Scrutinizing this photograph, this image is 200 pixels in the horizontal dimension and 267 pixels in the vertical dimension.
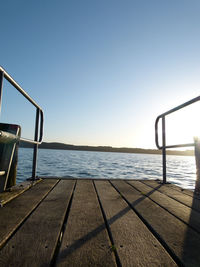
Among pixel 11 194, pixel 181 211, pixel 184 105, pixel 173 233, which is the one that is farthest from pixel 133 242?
pixel 184 105

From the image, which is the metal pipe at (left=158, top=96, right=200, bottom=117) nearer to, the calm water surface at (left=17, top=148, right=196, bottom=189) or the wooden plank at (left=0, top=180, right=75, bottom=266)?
the wooden plank at (left=0, top=180, right=75, bottom=266)

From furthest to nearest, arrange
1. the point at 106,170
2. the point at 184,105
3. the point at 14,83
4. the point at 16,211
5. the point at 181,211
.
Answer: the point at 106,170 < the point at 184,105 < the point at 14,83 < the point at 181,211 < the point at 16,211

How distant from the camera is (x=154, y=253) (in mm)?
813

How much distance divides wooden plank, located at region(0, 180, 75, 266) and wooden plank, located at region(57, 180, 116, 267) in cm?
6

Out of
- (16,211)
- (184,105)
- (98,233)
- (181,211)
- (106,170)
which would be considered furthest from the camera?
(106,170)

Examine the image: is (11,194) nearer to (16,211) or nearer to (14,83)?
(16,211)

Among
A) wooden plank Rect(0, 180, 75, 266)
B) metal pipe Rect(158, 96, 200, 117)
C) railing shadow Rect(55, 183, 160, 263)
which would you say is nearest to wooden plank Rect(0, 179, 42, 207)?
wooden plank Rect(0, 180, 75, 266)

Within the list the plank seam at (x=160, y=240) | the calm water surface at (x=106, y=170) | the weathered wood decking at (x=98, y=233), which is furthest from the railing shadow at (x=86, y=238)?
the calm water surface at (x=106, y=170)

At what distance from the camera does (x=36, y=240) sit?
2.91ft

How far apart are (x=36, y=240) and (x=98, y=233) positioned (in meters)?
0.34

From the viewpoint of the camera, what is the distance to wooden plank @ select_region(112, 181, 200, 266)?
0.80 m

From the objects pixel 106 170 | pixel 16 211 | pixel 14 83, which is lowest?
pixel 106 170

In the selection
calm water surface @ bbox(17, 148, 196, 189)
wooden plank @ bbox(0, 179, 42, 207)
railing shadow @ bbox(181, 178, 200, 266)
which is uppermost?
wooden plank @ bbox(0, 179, 42, 207)

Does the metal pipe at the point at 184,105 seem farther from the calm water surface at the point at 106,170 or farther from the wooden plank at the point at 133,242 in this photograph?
the calm water surface at the point at 106,170
